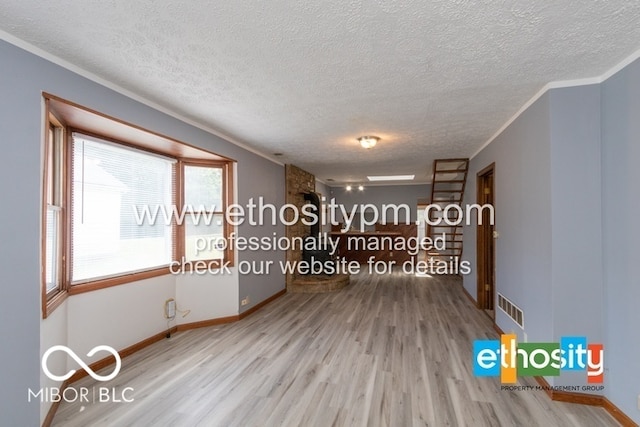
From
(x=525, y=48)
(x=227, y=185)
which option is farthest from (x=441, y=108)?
(x=227, y=185)

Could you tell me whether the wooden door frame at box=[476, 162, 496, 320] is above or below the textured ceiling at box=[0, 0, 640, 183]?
below

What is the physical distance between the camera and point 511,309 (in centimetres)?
304

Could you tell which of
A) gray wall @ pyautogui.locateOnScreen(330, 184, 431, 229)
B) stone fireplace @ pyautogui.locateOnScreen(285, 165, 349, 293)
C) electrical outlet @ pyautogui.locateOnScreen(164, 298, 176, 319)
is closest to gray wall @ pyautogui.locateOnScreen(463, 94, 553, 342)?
stone fireplace @ pyautogui.locateOnScreen(285, 165, 349, 293)

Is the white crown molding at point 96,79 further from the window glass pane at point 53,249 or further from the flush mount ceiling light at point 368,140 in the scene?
the flush mount ceiling light at point 368,140

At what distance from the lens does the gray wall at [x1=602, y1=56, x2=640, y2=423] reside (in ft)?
Result: 5.99

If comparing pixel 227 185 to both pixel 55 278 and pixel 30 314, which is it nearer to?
pixel 55 278

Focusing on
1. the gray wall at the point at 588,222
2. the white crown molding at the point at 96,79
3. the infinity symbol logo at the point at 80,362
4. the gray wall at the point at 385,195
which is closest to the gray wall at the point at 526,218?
the gray wall at the point at 588,222

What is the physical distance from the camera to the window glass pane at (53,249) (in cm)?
229

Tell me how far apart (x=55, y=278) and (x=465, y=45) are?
3631mm

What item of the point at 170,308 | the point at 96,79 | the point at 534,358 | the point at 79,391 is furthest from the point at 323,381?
the point at 96,79

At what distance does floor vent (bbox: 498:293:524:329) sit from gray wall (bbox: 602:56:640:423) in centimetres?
73

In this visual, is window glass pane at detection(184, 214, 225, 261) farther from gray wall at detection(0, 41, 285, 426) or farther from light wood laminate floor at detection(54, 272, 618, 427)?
gray wall at detection(0, 41, 285, 426)

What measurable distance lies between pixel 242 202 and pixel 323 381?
8.80ft

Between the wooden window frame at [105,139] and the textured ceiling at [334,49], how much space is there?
0.34 metres
